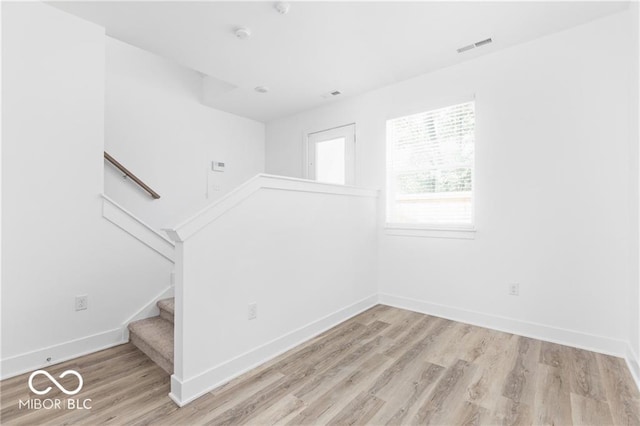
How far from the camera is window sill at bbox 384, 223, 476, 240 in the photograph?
3.07 m

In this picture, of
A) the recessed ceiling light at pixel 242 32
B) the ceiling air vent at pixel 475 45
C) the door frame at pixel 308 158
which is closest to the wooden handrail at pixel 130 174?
the recessed ceiling light at pixel 242 32

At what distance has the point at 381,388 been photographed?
76.5 inches

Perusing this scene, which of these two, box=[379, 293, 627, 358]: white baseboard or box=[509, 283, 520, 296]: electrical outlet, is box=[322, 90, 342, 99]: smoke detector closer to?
box=[379, 293, 627, 358]: white baseboard

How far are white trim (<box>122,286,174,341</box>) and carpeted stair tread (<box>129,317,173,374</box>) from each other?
62 millimetres

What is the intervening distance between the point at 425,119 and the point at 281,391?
2946mm

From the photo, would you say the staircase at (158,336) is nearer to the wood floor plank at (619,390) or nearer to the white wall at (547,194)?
the white wall at (547,194)

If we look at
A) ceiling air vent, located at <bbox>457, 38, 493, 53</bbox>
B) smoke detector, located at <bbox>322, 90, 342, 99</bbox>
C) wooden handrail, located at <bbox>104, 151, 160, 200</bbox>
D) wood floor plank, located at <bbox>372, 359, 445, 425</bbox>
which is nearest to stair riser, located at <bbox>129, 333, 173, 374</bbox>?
wood floor plank, located at <bbox>372, 359, 445, 425</bbox>

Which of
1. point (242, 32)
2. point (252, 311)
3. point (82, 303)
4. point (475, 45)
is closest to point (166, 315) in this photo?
point (82, 303)

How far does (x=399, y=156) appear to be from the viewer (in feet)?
11.7

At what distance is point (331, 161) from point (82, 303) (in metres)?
3.09

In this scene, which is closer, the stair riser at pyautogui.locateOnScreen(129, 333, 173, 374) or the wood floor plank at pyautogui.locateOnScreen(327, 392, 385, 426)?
the wood floor plank at pyautogui.locateOnScreen(327, 392, 385, 426)

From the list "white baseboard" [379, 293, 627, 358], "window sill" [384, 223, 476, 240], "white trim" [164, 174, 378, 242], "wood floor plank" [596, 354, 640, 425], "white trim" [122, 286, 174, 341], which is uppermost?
"white trim" [164, 174, 378, 242]

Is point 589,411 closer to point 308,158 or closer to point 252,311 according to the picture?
point 252,311

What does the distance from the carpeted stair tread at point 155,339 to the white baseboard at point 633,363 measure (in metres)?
3.06
